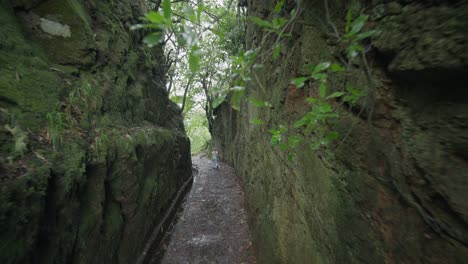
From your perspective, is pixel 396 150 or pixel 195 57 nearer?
pixel 195 57

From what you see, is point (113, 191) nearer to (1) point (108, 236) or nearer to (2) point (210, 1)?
(1) point (108, 236)

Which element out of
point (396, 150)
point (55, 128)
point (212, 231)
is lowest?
point (212, 231)

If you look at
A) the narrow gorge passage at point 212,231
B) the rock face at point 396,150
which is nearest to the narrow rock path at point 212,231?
the narrow gorge passage at point 212,231

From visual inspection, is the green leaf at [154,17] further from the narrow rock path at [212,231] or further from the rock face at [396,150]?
the narrow rock path at [212,231]

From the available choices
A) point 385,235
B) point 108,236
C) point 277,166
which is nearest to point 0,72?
point 108,236

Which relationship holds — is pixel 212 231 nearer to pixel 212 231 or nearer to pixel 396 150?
pixel 212 231

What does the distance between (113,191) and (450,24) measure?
4215 mm

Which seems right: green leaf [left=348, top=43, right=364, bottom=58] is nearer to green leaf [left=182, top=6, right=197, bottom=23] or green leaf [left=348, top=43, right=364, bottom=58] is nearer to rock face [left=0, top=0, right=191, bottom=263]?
green leaf [left=182, top=6, right=197, bottom=23]

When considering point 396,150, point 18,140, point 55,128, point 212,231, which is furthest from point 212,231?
point 396,150

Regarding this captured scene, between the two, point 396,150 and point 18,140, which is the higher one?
point 18,140

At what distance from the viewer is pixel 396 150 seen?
48.9 inches

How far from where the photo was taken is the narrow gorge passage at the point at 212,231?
450 centimetres

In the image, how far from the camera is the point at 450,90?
0.97 metres

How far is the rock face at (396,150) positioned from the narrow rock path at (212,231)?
2850 mm
